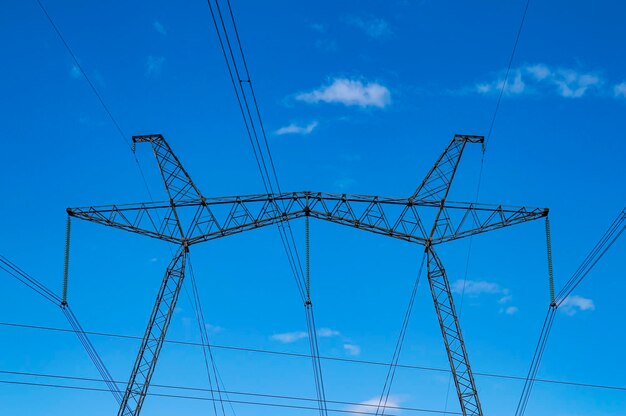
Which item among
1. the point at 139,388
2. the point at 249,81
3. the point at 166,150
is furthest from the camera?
the point at 166,150

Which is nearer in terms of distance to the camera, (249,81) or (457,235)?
(249,81)

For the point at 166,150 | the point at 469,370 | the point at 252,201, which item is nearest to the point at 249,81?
the point at 252,201

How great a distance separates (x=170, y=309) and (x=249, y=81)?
1903 centimetres

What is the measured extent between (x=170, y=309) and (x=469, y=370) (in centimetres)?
1996

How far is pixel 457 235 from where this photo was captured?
173 feet

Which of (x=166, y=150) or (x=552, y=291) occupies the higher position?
(x=166, y=150)

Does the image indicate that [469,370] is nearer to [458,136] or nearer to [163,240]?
[458,136]

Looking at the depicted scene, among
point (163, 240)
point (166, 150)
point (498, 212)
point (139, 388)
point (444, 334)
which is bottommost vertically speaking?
point (139, 388)

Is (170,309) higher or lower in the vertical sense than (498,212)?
lower

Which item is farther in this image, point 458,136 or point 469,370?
point 458,136

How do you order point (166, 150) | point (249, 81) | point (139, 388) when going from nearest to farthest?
point (249, 81), point (139, 388), point (166, 150)

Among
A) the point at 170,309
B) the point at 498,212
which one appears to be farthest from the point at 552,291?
the point at 170,309

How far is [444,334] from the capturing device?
5297 centimetres

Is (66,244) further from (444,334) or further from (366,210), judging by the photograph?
(444,334)
